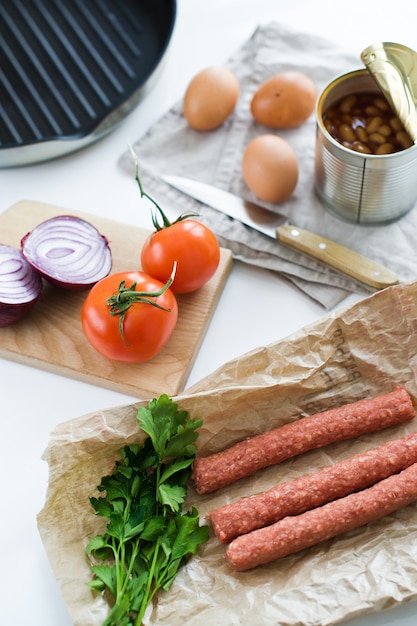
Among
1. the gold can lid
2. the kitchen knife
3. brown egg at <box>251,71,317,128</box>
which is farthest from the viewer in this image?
brown egg at <box>251,71,317,128</box>

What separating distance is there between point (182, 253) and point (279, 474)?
1.57 ft

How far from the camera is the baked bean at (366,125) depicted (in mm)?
1591

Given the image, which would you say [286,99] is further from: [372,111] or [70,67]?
[70,67]

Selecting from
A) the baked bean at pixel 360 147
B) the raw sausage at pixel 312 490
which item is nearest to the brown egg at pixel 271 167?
the baked bean at pixel 360 147

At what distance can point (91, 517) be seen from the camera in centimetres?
135

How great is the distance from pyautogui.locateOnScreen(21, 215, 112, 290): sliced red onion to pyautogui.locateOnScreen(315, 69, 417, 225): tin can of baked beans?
52cm

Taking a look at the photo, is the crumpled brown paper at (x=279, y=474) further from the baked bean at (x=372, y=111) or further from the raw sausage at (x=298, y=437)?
the baked bean at (x=372, y=111)

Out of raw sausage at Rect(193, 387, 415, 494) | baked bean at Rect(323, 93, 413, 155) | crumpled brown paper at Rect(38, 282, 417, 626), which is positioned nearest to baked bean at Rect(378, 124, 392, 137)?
baked bean at Rect(323, 93, 413, 155)

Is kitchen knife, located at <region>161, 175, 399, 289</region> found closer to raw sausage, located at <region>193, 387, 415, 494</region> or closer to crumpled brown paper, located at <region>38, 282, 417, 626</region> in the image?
crumpled brown paper, located at <region>38, 282, 417, 626</region>

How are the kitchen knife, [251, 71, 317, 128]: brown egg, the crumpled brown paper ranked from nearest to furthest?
the crumpled brown paper, the kitchen knife, [251, 71, 317, 128]: brown egg

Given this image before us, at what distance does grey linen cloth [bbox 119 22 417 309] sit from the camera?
5.49ft

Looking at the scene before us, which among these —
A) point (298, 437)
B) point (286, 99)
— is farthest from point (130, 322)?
point (286, 99)

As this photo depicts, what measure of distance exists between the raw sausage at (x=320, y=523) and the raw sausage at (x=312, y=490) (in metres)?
0.02

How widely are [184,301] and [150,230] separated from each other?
217 millimetres
